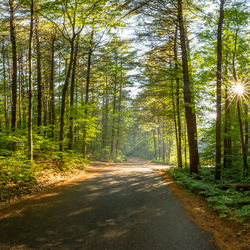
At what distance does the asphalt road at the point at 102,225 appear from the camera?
3.42m

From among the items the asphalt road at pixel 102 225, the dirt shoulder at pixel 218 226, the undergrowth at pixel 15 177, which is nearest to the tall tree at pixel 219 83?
the dirt shoulder at pixel 218 226

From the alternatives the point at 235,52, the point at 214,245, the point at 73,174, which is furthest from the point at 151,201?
the point at 235,52

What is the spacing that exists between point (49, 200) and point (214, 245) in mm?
4940

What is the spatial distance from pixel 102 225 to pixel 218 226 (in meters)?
2.79

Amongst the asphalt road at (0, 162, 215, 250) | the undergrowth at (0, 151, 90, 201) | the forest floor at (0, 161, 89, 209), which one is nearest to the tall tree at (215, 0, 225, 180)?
the asphalt road at (0, 162, 215, 250)

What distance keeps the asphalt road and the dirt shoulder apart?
0.24 m

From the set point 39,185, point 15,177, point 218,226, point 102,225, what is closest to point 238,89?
point 218,226

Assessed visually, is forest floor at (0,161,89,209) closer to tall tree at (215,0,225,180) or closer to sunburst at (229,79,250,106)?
tall tree at (215,0,225,180)

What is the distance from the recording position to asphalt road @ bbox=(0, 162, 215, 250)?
11.2ft

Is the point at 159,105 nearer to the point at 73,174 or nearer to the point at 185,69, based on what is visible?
the point at 185,69

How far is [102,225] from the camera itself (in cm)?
419

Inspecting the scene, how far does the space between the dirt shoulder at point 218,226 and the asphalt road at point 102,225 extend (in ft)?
0.79

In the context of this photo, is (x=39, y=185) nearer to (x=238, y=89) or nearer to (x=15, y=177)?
(x=15, y=177)

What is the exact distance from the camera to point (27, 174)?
23.5ft
